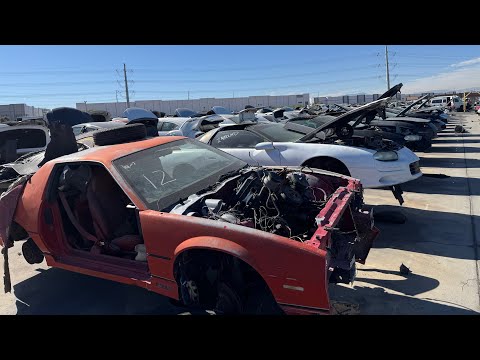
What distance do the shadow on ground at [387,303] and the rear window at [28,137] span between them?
7412 mm

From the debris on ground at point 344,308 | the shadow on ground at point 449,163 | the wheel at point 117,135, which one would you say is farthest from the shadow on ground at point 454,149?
the wheel at point 117,135

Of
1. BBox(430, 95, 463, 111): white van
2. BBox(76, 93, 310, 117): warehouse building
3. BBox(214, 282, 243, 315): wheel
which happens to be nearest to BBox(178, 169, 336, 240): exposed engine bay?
BBox(214, 282, 243, 315): wheel

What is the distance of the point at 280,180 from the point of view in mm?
3389

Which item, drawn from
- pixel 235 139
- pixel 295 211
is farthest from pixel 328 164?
pixel 295 211

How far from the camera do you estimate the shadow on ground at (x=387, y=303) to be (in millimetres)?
3070

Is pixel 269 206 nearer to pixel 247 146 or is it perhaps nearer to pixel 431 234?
pixel 431 234

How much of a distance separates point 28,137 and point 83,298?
5697mm

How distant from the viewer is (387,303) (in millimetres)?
3264

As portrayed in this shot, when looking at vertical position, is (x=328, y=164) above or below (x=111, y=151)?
below

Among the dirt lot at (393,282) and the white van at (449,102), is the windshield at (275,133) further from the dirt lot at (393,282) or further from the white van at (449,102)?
the white van at (449,102)

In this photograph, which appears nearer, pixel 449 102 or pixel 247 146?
pixel 247 146

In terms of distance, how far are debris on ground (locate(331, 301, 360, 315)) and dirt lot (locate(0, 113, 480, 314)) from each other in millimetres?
19
